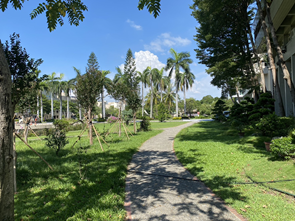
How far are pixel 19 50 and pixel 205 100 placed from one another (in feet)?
335

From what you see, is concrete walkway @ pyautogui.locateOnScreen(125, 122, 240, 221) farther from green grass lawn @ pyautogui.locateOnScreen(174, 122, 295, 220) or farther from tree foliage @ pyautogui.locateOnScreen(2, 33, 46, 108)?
tree foliage @ pyautogui.locateOnScreen(2, 33, 46, 108)

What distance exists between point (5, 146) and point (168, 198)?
3086 millimetres

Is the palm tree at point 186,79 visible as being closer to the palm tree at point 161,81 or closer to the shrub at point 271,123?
the palm tree at point 161,81

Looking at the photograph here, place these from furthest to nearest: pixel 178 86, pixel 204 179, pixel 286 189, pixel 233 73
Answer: pixel 178 86
pixel 233 73
pixel 204 179
pixel 286 189

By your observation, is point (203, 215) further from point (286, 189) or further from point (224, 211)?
point (286, 189)

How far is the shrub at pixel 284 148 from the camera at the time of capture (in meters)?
5.15

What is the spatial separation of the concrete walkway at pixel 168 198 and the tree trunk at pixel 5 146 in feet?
6.13

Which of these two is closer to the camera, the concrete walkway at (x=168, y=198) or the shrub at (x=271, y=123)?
the concrete walkway at (x=168, y=198)

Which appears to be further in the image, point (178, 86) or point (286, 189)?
point (178, 86)

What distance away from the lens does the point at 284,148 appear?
5191mm

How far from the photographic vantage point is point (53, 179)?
5.00m

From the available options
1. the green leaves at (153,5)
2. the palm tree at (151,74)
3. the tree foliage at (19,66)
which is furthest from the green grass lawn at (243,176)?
the palm tree at (151,74)

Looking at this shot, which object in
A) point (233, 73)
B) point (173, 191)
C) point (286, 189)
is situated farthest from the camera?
point (233, 73)

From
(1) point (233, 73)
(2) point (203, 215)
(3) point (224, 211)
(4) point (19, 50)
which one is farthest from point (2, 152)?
(1) point (233, 73)
